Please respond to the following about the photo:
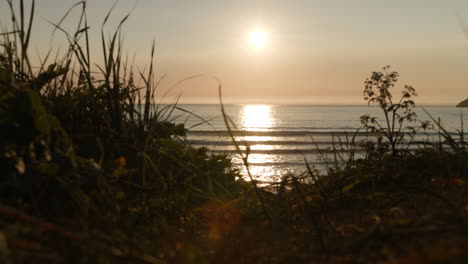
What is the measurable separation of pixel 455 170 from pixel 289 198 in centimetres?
105

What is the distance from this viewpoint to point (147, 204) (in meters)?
2.00

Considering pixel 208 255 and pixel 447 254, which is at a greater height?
pixel 447 254

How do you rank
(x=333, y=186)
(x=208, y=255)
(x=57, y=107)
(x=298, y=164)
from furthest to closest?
(x=298, y=164), (x=333, y=186), (x=57, y=107), (x=208, y=255)

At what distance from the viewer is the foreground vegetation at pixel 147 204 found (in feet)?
4.01

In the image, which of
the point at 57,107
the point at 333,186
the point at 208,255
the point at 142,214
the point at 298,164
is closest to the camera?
the point at 208,255

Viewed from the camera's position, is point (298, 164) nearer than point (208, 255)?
No

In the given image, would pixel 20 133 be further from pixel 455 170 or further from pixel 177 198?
pixel 455 170

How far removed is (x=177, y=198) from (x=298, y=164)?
9763 millimetres

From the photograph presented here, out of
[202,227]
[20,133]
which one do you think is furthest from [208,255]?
[20,133]

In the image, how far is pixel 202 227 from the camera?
78.0 inches

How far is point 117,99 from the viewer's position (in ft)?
8.13

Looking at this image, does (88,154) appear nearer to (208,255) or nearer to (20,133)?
(20,133)

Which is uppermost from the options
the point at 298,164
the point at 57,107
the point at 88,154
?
the point at 57,107

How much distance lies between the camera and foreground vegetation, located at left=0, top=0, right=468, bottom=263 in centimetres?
122
